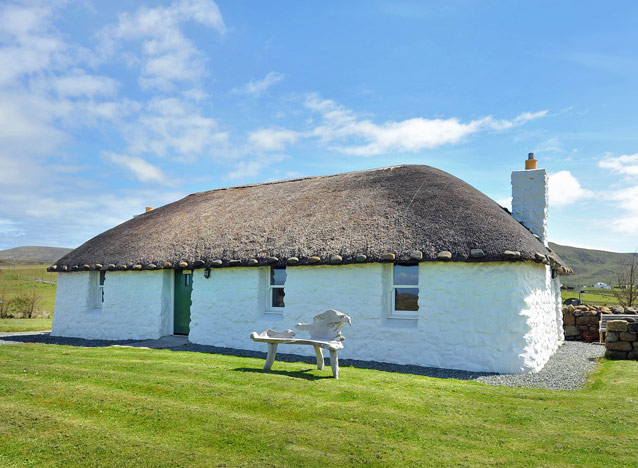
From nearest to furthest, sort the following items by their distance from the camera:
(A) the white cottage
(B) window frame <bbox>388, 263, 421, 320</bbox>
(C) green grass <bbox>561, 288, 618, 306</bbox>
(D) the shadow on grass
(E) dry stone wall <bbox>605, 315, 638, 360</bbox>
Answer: (D) the shadow on grass
(A) the white cottage
(B) window frame <bbox>388, 263, 421, 320</bbox>
(E) dry stone wall <bbox>605, 315, 638, 360</bbox>
(C) green grass <bbox>561, 288, 618, 306</bbox>

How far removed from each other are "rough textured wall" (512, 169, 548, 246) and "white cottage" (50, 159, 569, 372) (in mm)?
27

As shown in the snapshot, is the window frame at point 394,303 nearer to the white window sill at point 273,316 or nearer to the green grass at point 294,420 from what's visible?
the green grass at point 294,420

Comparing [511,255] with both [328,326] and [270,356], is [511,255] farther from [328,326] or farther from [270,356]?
[270,356]

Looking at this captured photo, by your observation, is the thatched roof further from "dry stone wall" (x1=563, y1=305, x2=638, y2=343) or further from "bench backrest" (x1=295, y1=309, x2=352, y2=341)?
"dry stone wall" (x1=563, y1=305, x2=638, y2=343)

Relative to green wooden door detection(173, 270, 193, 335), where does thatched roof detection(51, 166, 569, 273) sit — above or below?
above

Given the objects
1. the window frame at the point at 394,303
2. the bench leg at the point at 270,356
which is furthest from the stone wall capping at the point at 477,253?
the bench leg at the point at 270,356

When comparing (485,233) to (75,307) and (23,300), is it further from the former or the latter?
(23,300)

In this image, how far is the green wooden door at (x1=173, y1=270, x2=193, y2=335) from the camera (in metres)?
13.8

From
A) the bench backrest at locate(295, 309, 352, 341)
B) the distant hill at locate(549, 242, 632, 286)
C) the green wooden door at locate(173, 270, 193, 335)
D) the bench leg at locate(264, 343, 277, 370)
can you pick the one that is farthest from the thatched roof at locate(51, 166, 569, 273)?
the distant hill at locate(549, 242, 632, 286)

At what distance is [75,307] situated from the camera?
50.9ft

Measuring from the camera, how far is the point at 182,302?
13.9 meters

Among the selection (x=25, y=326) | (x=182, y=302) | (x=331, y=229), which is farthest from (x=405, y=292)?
(x=25, y=326)

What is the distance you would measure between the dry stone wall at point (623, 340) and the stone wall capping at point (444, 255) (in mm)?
4741

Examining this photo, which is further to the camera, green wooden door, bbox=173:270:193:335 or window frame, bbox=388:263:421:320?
green wooden door, bbox=173:270:193:335
